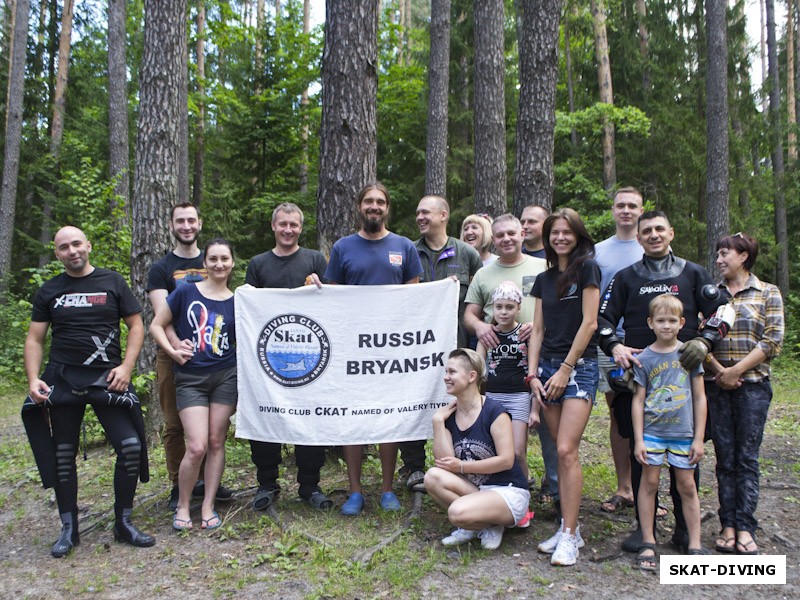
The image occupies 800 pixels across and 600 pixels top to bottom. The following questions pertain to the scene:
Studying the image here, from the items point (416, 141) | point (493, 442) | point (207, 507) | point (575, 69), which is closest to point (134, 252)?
point (207, 507)

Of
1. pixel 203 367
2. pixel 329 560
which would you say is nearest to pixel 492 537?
pixel 329 560

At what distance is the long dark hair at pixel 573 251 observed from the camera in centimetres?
420

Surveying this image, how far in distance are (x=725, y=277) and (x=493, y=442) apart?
1.98m

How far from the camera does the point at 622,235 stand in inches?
201

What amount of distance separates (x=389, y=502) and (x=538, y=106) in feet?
17.1

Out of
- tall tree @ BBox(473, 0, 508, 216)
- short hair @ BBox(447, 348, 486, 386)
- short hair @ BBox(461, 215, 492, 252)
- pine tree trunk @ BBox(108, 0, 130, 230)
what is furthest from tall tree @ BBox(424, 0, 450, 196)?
short hair @ BBox(447, 348, 486, 386)

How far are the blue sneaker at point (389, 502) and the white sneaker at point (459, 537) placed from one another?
0.59 m

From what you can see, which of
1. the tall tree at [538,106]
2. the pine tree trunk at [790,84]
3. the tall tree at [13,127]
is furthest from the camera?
the pine tree trunk at [790,84]

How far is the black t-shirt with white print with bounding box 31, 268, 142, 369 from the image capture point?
448 centimetres

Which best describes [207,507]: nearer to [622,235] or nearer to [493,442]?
[493,442]

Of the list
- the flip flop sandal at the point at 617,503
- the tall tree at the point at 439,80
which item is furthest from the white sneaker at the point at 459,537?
the tall tree at the point at 439,80

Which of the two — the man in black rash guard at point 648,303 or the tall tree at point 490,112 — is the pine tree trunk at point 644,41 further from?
the man in black rash guard at point 648,303

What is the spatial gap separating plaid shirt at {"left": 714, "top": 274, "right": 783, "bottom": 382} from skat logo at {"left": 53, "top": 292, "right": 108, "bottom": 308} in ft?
14.2

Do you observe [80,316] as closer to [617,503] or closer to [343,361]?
[343,361]
